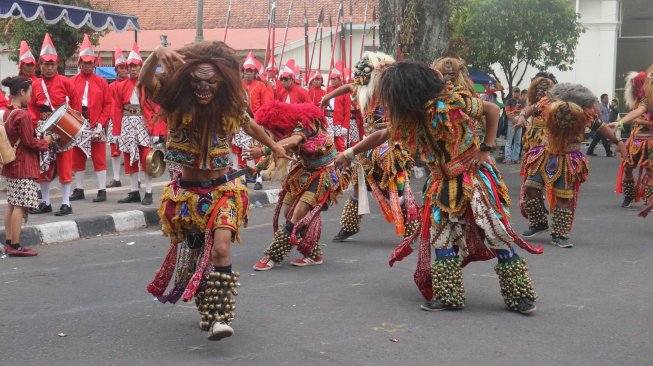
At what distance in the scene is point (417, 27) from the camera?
678 inches

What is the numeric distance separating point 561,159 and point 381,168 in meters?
1.81

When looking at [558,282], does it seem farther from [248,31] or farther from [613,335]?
[248,31]

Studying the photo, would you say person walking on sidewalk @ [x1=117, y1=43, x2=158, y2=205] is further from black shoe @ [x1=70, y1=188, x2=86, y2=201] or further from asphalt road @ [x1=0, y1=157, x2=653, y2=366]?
asphalt road @ [x1=0, y1=157, x2=653, y2=366]

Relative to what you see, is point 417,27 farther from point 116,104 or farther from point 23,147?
point 23,147

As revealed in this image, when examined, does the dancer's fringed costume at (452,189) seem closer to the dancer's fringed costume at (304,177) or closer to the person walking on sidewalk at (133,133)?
the dancer's fringed costume at (304,177)

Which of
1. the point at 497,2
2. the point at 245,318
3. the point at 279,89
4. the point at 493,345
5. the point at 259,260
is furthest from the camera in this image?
the point at 497,2

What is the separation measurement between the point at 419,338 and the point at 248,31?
93.7 ft

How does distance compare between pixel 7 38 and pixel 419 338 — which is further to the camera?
pixel 7 38

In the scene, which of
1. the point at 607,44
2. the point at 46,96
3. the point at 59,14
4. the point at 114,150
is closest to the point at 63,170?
the point at 46,96

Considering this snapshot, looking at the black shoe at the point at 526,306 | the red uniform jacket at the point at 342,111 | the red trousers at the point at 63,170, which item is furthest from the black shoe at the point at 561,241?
the red uniform jacket at the point at 342,111

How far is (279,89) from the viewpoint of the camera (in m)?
16.1

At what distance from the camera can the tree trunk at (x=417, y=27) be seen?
17.1 metres

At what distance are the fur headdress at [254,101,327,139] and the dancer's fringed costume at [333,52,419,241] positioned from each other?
825 mm

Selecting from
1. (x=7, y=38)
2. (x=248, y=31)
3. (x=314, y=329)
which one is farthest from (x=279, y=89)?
(x=248, y=31)
